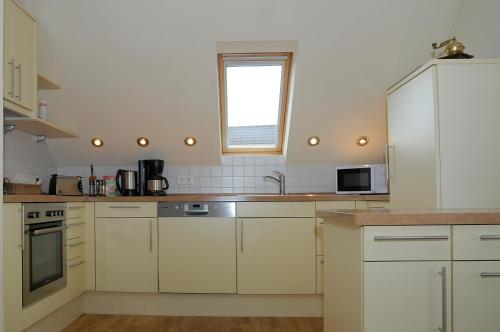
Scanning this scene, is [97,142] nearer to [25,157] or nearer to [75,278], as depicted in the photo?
[25,157]

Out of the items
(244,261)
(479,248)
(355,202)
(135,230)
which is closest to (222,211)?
(244,261)

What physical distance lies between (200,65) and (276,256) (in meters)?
1.66

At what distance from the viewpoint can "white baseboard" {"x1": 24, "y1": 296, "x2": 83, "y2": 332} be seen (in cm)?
254

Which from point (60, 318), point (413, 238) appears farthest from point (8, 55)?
point (413, 238)

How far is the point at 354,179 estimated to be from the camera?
135 inches

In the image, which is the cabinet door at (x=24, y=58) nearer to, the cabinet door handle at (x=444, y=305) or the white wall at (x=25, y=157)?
the white wall at (x=25, y=157)

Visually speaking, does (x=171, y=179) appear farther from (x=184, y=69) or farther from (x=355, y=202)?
(x=355, y=202)

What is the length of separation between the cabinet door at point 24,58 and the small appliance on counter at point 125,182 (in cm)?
101

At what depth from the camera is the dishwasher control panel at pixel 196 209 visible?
316 centimetres

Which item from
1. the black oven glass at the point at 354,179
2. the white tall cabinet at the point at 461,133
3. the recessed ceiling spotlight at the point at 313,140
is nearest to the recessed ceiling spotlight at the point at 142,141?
the recessed ceiling spotlight at the point at 313,140

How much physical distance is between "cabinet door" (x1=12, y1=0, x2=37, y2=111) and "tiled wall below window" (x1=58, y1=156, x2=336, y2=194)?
4.45ft

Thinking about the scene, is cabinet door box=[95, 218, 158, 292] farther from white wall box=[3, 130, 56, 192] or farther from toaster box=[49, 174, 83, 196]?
white wall box=[3, 130, 56, 192]

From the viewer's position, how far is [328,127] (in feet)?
11.8

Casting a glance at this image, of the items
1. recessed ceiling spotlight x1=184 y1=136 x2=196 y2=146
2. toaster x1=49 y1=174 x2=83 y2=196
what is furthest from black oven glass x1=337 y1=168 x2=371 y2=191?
toaster x1=49 y1=174 x2=83 y2=196
